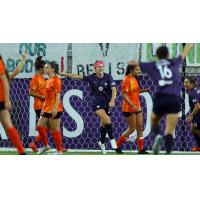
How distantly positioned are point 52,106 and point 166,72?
455 cm

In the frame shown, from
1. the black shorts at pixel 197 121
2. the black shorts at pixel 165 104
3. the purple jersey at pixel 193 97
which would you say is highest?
the black shorts at pixel 165 104

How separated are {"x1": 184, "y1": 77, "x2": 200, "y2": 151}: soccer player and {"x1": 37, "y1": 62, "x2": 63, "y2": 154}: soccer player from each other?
2.51 m

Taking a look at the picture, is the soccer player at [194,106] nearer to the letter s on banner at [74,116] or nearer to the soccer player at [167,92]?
the letter s on banner at [74,116]

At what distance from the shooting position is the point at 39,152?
1416 cm

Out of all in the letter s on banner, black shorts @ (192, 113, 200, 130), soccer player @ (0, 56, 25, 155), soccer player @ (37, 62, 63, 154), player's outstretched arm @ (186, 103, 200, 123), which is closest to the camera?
soccer player @ (0, 56, 25, 155)

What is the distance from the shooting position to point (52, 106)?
1358 centimetres

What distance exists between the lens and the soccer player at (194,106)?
569 inches

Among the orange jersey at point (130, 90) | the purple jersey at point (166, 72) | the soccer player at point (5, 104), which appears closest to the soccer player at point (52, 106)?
the orange jersey at point (130, 90)

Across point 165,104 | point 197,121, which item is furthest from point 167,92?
point 197,121

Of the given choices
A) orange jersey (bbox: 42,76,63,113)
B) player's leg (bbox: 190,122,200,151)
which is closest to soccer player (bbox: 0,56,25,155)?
orange jersey (bbox: 42,76,63,113)

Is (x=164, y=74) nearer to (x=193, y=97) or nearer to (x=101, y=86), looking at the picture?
(x=101, y=86)

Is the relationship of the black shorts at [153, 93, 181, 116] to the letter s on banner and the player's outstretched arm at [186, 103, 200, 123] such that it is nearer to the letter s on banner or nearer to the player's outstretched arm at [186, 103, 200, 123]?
the player's outstretched arm at [186, 103, 200, 123]

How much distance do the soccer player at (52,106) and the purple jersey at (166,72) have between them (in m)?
3.88

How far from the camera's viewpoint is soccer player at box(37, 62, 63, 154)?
13281 mm
